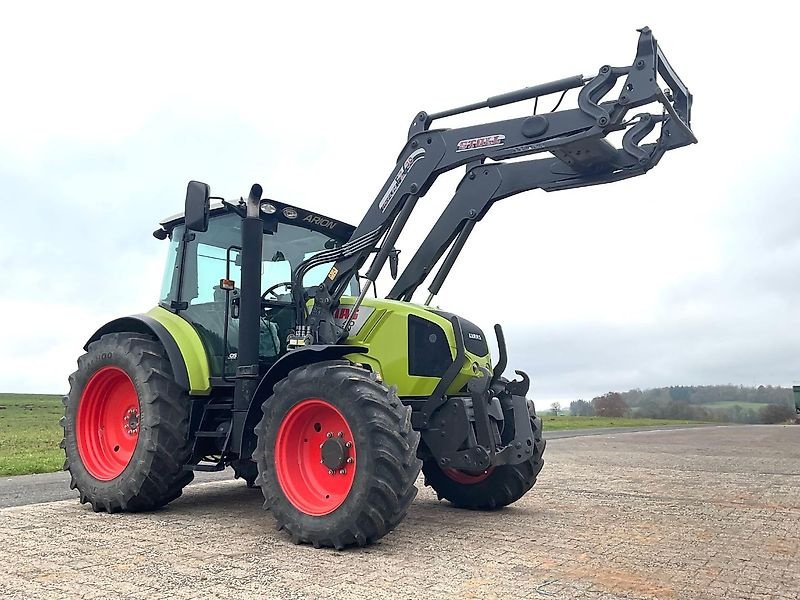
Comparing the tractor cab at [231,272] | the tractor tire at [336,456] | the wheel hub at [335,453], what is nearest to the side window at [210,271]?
the tractor cab at [231,272]

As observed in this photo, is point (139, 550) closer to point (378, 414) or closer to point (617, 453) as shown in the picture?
point (378, 414)

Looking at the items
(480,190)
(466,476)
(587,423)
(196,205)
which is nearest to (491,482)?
(466,476)

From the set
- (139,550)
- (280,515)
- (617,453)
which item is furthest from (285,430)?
(617,453)

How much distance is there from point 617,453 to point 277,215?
11.4 metres

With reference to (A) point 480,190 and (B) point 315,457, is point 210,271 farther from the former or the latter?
(A) point 480,190

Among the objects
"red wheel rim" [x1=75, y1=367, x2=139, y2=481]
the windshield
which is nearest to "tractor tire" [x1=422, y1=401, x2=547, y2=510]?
the windshield

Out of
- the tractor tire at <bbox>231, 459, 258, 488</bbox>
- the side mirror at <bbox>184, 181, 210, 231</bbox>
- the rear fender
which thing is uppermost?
the side mirror at <bbox>184, 181, 210, 231</bbox>

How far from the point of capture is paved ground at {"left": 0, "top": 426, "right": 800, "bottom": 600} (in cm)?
424

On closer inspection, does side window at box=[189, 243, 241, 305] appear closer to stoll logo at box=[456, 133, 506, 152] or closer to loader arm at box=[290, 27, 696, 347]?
loader arm at box=[290, 27, 696, 347]

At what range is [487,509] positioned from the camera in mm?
7324

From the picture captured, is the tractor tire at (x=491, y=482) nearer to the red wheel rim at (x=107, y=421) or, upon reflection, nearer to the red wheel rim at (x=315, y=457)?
the red wheel rim at (x=315, y=457)

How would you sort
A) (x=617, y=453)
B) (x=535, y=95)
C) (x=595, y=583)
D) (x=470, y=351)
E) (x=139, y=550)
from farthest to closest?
(x=617, y=453) < (x=470, y=351) < (x=535, y=95) < (x=139, y=550) < (x=595, y=583)

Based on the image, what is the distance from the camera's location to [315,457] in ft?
19.4

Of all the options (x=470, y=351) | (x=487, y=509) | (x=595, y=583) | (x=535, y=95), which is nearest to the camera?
(x=595, y=583)
